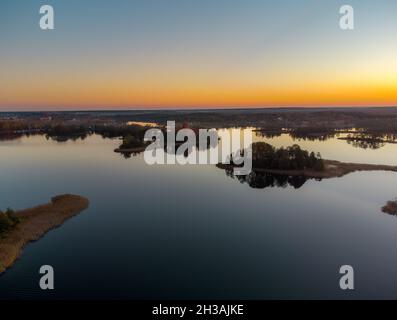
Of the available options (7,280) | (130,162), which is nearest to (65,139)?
(130,162)

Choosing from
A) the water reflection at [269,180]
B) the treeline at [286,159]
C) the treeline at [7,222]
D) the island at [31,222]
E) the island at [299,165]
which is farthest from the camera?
the treeline at [286,159]

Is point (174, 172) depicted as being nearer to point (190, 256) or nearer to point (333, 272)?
point (190, 256)

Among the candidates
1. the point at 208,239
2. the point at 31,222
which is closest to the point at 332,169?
the point at 208,239

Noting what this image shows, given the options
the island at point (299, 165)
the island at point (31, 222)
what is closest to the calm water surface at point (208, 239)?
the island at point (31, 222)

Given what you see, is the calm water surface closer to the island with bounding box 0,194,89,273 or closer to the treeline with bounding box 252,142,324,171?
the island with bounding box 0,194,89,273

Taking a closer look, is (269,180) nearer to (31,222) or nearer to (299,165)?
(299,165)

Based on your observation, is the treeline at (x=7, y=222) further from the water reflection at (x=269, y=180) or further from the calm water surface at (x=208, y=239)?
the water reflection at (x=269, y=180)
